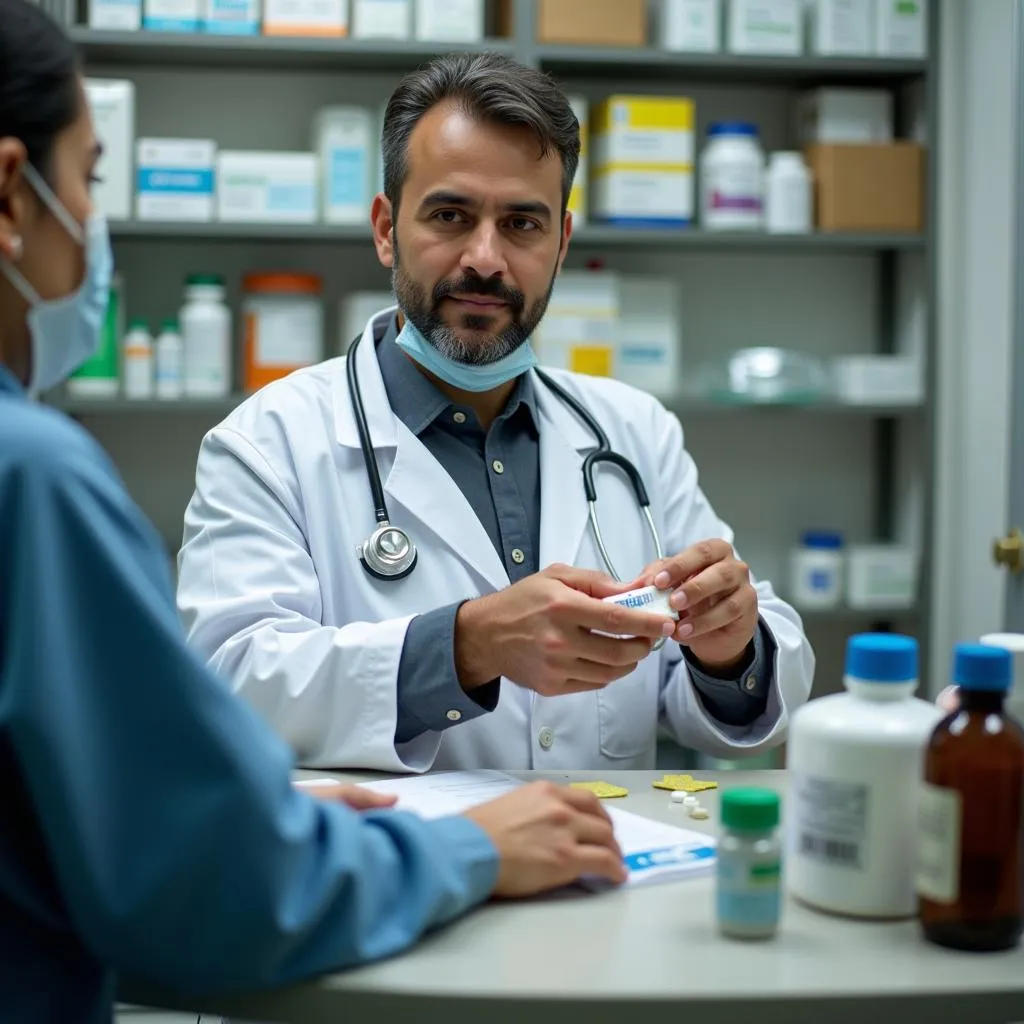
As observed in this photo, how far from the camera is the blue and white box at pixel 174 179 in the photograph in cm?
258

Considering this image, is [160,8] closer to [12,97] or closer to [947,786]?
[12,97]

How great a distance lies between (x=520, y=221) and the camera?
1.59m

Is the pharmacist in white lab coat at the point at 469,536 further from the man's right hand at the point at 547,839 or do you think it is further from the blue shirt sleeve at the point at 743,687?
the man's right hand at the point at 547,839

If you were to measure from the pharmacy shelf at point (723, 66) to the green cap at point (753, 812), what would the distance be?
83.3 inches

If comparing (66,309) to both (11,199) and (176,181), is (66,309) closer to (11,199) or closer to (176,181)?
(11,199)

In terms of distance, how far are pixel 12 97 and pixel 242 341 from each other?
2.04 m

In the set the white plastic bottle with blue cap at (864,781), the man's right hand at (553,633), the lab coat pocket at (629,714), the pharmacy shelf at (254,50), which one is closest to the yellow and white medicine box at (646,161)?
the pharmacy shelf at (254,50)

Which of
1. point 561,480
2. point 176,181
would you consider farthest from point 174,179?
point 561,480

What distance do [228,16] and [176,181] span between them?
0.34 metres

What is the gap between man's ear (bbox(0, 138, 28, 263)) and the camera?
0.79 meters

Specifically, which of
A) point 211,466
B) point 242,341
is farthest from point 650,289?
point 211,466

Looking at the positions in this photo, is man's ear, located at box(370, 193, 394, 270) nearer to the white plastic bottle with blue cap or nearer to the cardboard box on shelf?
the white plastic bottle with blue cap

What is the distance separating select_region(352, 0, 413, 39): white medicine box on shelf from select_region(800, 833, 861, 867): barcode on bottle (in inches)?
84.3

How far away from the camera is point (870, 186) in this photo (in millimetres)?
2773
